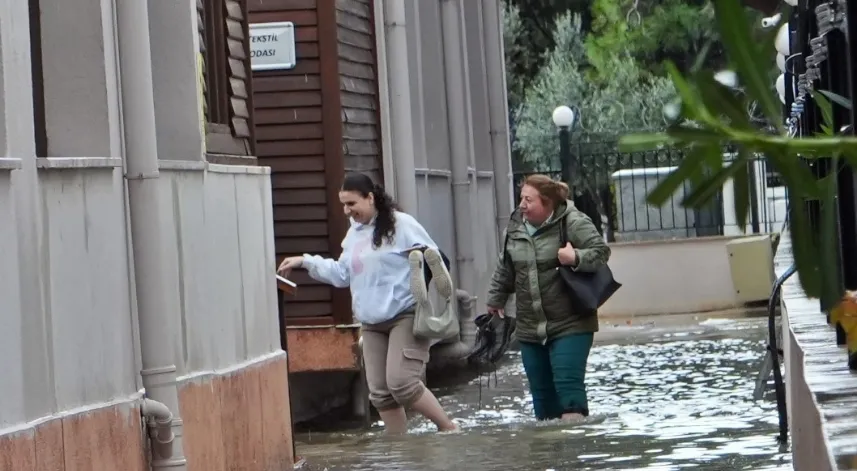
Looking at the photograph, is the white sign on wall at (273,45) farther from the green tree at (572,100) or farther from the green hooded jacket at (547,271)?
the green tree at (572,100)

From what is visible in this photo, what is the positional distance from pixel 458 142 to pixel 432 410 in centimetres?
602

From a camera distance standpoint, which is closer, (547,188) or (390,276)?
(390,276)

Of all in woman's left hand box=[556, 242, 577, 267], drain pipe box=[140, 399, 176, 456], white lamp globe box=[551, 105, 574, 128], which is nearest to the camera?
drain pipe box=[140, 399, 176, 456]

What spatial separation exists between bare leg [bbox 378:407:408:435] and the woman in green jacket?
0.80m

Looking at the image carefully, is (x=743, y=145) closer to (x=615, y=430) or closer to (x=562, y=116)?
(x=615, y=430)

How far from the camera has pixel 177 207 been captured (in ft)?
23.2

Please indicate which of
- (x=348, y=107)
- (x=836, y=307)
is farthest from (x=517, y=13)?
(x=836, y=307)

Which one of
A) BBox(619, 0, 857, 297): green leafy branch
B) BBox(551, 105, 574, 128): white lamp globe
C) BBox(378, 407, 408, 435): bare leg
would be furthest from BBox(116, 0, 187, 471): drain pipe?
BBox(551, 105, 574, 128): white lamp globe

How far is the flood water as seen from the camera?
320 inches

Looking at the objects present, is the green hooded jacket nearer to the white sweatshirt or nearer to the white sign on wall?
the white sweatshirt

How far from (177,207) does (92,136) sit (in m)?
0.80

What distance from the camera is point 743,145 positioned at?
1102 millimetres

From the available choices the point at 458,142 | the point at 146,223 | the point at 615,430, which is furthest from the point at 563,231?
the point at 458,142

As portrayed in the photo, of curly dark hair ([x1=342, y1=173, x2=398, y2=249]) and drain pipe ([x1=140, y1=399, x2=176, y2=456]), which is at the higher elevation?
curly dark hair ([x1=342, y1=173, x2=398, y2=249])
